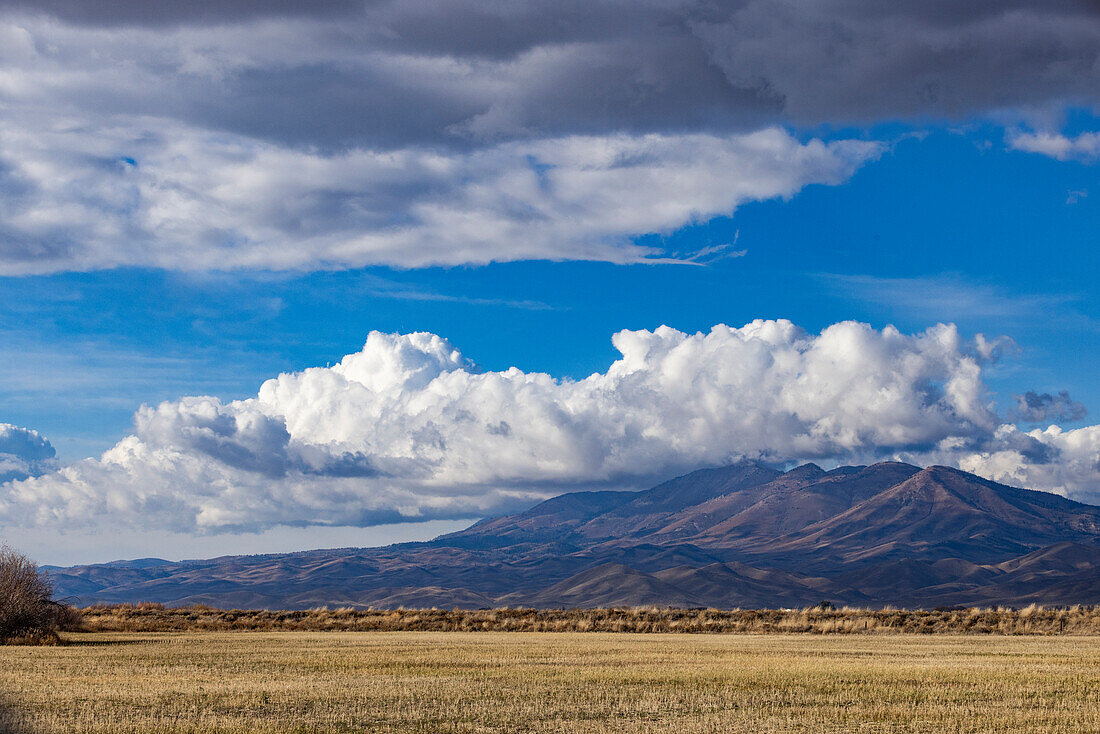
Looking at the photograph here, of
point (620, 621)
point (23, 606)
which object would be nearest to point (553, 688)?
point (23, 606)

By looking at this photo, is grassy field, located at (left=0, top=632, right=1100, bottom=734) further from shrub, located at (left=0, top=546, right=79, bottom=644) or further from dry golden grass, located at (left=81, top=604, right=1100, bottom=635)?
dry golden grass, located at (left=81, top=604, right=1100, bottom=635)

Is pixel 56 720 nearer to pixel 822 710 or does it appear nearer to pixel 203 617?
pixel 822 710

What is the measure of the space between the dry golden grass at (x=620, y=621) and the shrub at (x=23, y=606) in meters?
14.7

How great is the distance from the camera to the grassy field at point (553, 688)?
29.6 meters

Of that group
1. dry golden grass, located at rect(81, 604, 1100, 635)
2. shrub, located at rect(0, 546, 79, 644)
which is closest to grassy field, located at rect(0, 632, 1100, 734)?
shrub, located at rect(0, 546, 79, 644)

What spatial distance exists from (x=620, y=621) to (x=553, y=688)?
53972 mm

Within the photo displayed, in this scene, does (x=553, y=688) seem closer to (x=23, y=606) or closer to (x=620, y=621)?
(x=23, y=606)

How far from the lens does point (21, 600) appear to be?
65.1 metres

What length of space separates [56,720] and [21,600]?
40.4 m

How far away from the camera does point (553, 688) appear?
122 ft

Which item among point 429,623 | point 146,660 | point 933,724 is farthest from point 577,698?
point 429,623

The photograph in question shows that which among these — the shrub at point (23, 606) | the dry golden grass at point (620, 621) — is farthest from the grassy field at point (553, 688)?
the dry golden grass at point (620, 621)

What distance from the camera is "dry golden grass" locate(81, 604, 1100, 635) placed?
81938mm

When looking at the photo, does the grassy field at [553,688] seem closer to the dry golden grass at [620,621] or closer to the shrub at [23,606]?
the shrub at [23,606]
